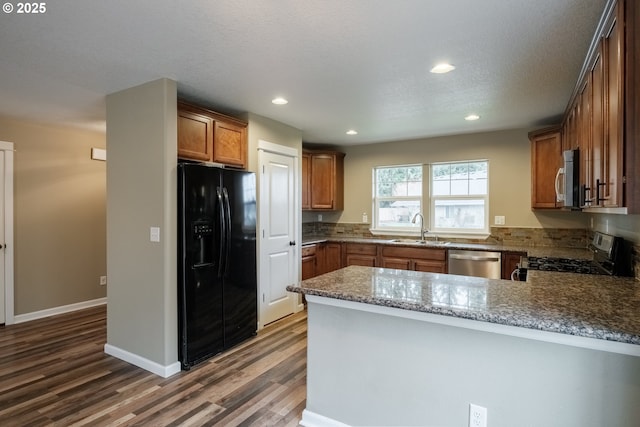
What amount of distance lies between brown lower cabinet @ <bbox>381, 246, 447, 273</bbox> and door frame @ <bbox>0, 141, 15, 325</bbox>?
4.44m

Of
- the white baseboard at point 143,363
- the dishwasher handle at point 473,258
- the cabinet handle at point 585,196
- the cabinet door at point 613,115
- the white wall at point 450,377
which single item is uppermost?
the cabinet door at point 613,115

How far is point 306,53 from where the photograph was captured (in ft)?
7.50

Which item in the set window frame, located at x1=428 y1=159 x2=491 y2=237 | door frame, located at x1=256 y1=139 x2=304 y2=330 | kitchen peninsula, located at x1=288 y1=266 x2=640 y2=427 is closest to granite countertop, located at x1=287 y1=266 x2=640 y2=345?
kitchen peninsula, located at x1=288 y1=266 x2=640 y2=427

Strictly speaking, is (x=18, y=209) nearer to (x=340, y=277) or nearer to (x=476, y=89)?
(x=340, y=277)

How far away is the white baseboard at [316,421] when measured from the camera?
80.0 inches

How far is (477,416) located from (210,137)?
9.44ft

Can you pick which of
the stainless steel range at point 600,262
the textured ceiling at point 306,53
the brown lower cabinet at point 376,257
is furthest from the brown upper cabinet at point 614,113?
the brown lower cabinet at point 376,257

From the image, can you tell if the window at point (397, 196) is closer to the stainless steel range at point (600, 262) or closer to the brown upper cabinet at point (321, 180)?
the brown upper cabinet at point (321, 180)

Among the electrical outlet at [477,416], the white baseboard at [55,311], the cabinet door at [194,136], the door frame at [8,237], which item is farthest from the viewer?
the white baseboard at [55,311]

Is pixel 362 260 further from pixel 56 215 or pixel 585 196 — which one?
pixel 56 215

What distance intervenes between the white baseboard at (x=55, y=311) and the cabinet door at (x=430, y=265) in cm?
430

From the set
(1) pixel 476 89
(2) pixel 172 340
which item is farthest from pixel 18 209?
(1) pixel 476 89

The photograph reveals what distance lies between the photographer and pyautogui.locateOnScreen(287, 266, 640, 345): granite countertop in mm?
1349
